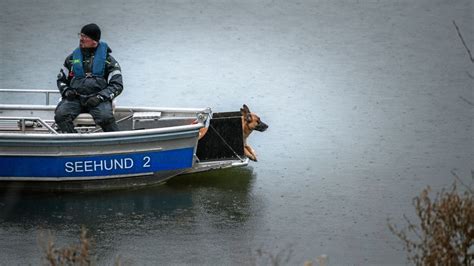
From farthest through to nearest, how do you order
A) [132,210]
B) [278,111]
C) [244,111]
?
[278,111], [244,111], [132,210]

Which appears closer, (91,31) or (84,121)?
(91,31)

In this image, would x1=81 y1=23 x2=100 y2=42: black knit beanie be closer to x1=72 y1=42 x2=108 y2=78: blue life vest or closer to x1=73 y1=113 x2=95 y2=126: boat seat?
x1=72 y1=42 x2=108 y2=78: blue life vest

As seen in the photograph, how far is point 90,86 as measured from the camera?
39.8 feet

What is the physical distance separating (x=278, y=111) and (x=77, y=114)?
4.27 meters

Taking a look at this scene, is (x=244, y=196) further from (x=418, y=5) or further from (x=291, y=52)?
(x=418, y=5)

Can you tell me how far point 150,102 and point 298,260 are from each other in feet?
21.0

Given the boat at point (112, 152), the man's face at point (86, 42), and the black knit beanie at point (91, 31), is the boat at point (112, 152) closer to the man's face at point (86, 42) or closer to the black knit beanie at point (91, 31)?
the man's face at point (86, 42)

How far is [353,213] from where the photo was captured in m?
11.4

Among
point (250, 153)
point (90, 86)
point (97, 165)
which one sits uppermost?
point (90, 86)

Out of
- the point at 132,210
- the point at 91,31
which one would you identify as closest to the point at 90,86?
the point at 91,31

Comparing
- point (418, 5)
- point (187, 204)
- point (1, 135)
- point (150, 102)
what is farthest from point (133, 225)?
point (418, 5)

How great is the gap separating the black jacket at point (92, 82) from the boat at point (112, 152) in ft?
1.31

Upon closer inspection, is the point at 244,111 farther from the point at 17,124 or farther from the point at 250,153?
the point at 17,124

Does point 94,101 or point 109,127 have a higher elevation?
point 94,101
